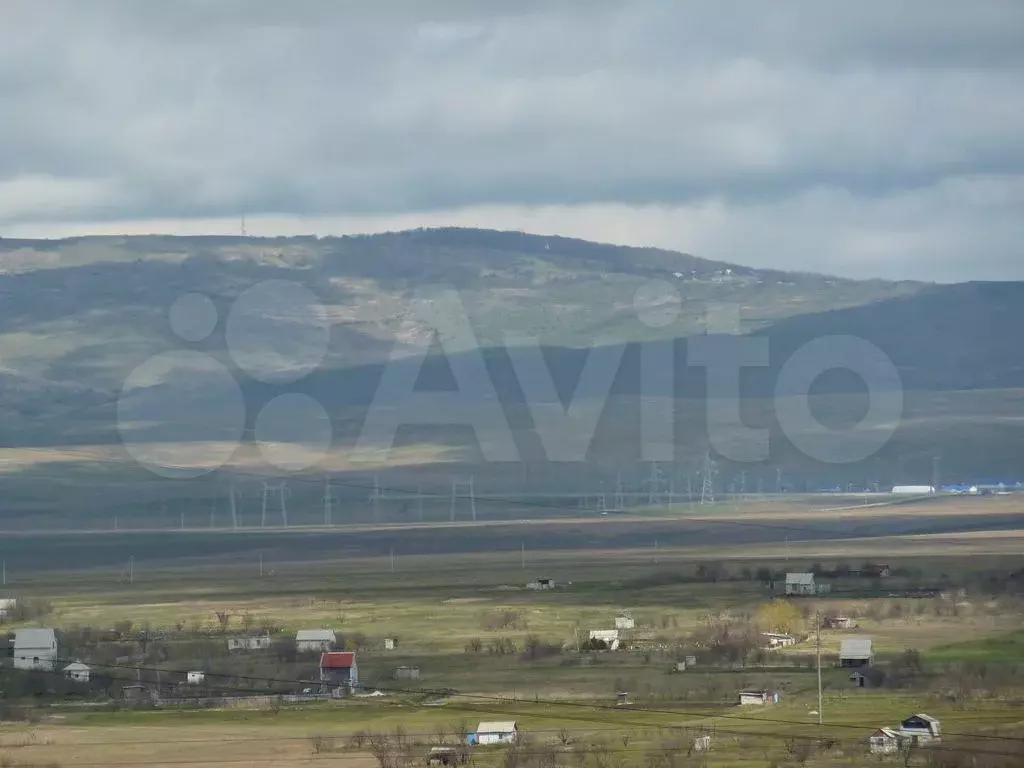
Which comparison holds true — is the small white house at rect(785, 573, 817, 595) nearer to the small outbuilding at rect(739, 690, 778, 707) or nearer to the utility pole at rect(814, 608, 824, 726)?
the utility pole at rect(814, 608, 824, 726)

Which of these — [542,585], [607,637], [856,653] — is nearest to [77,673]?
[607,637]

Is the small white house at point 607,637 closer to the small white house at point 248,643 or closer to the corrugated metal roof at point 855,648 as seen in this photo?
the corrugated metal roof at point 855,648

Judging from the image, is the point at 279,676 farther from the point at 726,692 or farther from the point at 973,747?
the point at 973,747

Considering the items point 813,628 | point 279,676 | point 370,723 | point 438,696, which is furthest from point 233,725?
point 813,628

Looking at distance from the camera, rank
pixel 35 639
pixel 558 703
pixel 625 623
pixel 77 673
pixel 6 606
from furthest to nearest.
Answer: pixel 6 606
pixel 625 623
pixel 35 639
pixel 77 673
pixel 558 703

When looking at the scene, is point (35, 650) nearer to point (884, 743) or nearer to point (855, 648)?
point (855, 648)

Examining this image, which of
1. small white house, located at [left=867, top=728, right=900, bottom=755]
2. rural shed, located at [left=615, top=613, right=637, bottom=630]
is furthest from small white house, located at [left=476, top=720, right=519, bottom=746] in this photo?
rural shed, located at [left=615, top=613, right=637, bottom=630]

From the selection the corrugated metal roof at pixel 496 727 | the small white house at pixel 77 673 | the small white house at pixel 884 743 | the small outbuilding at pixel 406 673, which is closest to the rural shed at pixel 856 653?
the small outbuilding at pixel 406 673
